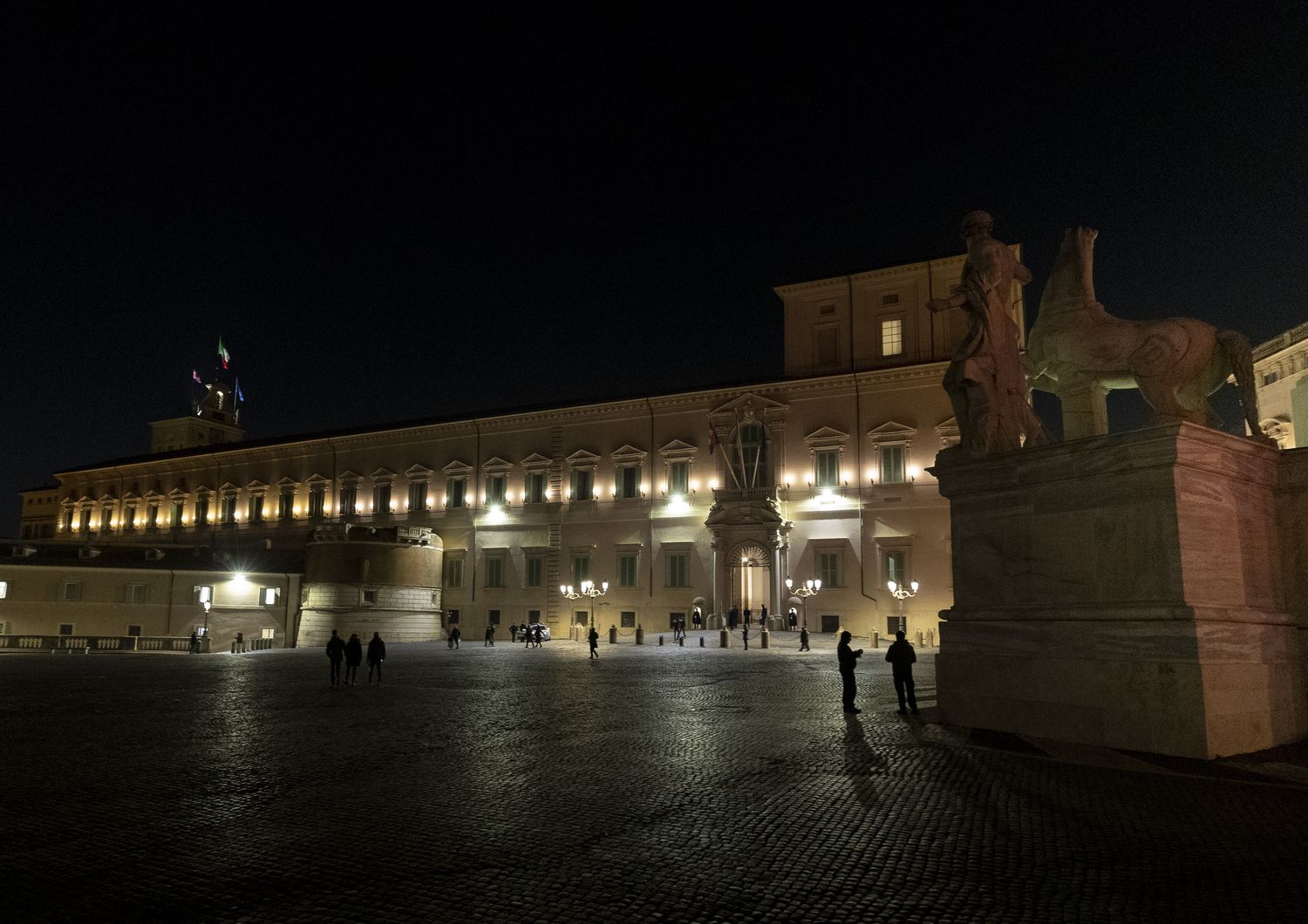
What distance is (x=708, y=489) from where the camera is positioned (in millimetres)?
44000

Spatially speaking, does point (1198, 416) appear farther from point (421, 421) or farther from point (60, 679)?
point (421, 421)

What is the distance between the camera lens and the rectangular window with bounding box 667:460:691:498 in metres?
44.6

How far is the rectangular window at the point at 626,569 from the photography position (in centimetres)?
4516

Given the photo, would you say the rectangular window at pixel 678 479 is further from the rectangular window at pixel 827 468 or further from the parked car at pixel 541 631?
the parked car at pixel 541 631

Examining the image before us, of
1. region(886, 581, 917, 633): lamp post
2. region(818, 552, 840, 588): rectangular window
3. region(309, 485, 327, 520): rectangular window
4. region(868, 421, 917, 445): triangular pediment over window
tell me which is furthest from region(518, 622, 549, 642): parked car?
region(309, 485, 327, 520): rectangular window

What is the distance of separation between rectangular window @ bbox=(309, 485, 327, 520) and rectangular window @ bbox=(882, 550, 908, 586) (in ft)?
115

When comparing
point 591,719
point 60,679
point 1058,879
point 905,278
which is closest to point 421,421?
point 905,278

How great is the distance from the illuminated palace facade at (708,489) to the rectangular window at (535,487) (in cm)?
15

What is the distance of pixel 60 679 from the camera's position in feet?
68.1

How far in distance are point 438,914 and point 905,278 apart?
41.8 m

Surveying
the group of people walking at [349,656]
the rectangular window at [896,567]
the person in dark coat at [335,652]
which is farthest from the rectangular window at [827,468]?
the person in dark coat at [335,652]

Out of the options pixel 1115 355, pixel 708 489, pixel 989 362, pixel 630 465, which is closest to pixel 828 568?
pixel 708 489

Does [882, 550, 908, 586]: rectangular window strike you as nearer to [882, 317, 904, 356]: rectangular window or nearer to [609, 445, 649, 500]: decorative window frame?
[882, 317, 904, 356]: rectangular window

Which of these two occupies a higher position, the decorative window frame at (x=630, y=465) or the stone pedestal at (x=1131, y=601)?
the decorative window frame at (x=630, y=465)
